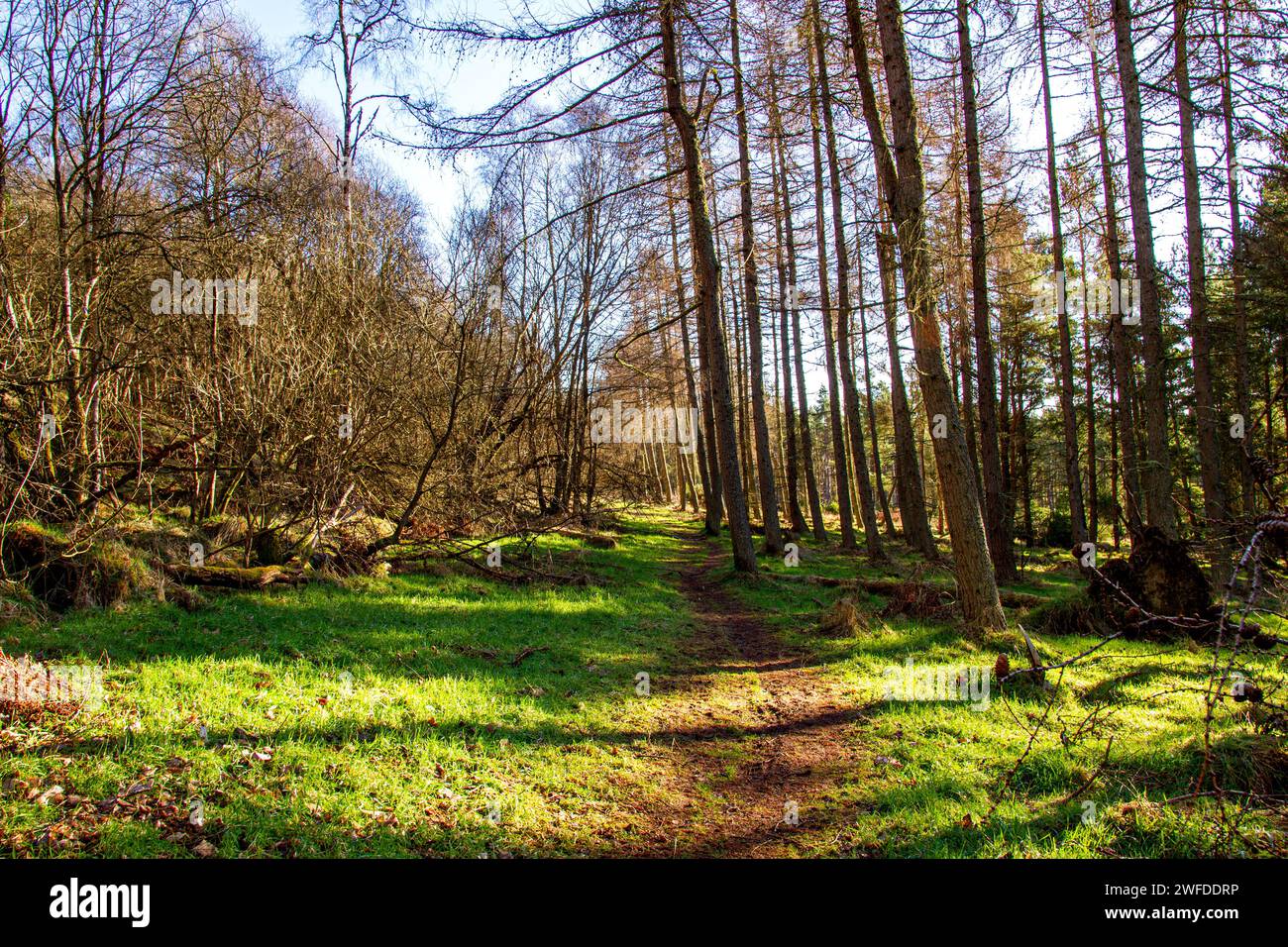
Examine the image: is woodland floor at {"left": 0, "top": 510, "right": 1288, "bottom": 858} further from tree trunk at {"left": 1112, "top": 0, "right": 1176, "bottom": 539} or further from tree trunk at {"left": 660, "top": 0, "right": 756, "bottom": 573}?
tree trunk at {"left": 660, "top": 0, "right": 756, "bottom": 573}

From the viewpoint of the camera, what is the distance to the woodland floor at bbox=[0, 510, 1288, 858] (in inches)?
131

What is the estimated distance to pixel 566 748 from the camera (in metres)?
4.70

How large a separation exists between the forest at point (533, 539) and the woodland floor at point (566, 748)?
3 centimetres

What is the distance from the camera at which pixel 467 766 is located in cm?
420

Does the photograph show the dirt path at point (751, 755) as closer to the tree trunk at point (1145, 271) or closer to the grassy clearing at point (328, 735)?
the grassy clearing at point (328, 735)

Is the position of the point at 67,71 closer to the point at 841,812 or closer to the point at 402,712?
the point at 402,712

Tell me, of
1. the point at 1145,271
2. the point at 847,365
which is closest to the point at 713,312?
the point at 847,365

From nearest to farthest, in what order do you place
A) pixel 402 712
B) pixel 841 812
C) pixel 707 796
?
1. pixel 841 812
2. pixel 707 796
3. pixel 402 712

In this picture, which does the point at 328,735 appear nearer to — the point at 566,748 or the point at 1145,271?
the point at 566,748

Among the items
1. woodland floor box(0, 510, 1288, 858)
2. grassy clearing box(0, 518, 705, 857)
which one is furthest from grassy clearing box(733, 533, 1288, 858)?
grassy clearing box(0, 518, 705, 857)

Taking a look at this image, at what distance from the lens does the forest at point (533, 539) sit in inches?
144

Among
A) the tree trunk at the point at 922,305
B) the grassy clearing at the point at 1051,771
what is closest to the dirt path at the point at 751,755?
the grassy clearing at the point at 1051,771
